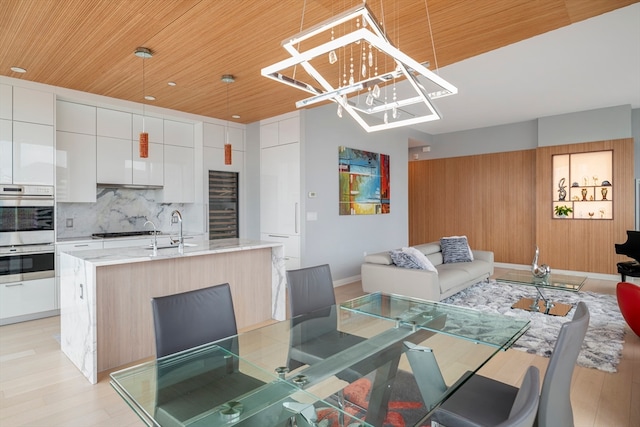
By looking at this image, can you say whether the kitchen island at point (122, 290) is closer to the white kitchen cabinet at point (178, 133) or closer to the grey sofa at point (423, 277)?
the grey sofa at point (423, 277)

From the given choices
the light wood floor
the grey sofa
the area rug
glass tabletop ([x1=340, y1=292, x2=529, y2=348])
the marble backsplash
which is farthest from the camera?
the marble backsplash

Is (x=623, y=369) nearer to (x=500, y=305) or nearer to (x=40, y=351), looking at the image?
(x=500, y=305)

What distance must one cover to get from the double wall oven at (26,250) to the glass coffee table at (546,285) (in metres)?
5.78

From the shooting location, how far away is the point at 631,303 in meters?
3.39

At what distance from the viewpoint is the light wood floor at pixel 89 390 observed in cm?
229

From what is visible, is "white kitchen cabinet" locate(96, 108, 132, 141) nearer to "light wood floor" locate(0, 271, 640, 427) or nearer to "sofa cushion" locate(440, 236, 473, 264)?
"light wood floor" locate(0, 271, 640, 427)

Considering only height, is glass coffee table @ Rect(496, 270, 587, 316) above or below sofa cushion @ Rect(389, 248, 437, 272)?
below

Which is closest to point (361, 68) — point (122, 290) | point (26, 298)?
point (122, 290)

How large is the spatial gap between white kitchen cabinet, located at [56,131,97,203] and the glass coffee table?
225 inches

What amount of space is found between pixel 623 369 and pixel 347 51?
3719mm

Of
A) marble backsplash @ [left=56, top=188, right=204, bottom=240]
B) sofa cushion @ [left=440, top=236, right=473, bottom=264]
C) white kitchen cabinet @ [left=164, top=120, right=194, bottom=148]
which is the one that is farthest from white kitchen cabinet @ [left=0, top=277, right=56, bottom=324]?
sofa cushion @ [left=440, top=236, right=473, bottom=264]

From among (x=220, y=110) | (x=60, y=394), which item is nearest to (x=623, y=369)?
(x=60, y=394)

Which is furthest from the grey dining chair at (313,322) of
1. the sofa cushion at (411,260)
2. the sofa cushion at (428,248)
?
the sofa cushion at (428,248)

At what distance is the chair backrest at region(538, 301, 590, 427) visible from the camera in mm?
1280
